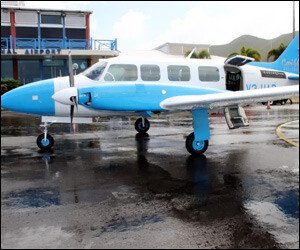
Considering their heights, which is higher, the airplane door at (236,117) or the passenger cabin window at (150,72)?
the passenger cabin window at (150,72)

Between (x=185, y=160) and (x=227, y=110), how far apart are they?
1.93m

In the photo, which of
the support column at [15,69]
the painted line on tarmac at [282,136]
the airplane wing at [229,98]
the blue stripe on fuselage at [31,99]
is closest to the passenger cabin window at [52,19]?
the support column at [15,69]

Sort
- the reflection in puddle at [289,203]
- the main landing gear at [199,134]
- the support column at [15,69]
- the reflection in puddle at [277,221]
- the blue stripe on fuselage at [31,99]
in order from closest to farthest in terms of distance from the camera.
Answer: the reflection in puddle at [277,221], the reflection in puddle at [289,203], the main landing gear at [199,134], the blue stripe on fuselage at [31,99], the support column at [15,69]

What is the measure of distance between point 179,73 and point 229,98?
9.69 feet

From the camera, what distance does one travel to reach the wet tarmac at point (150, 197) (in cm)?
469

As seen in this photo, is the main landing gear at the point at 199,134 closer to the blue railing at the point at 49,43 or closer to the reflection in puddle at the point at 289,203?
the reflection in puddle at the point at 289,203

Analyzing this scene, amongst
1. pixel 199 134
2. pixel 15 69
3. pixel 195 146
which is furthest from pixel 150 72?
pixel 15 69

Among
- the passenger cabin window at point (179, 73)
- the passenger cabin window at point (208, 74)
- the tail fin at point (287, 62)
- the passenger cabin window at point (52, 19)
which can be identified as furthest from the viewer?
the passenger cabin window at point (52, 19)

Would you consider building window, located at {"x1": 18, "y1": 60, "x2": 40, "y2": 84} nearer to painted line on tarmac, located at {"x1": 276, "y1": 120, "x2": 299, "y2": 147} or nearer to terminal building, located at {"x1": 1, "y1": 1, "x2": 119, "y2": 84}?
terminal building, located at {"x1": 1, "y1": 1, "x2": 119, "y2": 84}

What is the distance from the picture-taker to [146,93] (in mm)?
9852

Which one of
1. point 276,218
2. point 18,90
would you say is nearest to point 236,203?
point 276,218

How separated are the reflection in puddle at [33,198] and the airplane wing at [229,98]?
399 cm

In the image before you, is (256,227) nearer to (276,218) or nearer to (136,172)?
(276,218)

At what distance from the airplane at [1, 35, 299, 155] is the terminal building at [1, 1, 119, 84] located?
28794mm
